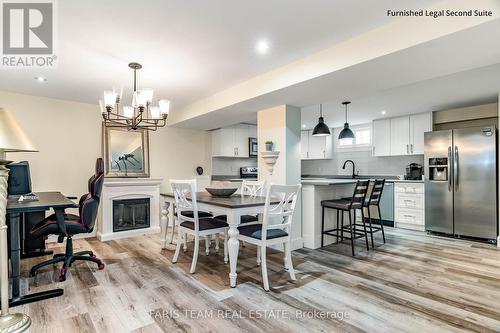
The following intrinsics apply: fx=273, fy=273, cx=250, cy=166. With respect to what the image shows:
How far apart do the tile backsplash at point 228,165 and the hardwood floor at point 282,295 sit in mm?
2857

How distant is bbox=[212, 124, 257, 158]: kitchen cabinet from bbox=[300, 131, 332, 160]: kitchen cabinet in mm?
1516

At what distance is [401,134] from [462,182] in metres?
1.49

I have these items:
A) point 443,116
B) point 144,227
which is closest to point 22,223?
point 144,227

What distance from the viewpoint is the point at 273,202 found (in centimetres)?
279

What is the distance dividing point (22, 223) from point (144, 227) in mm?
1739

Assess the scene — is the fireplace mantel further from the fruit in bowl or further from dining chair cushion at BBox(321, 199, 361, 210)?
dining chair cushion at BBox(321, 199, 361, 210)

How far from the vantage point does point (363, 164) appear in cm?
643

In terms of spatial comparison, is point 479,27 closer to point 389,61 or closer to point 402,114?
point 389,61

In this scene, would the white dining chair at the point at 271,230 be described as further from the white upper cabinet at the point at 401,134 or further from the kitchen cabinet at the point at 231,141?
the white upper cabinet at the point at 401,134

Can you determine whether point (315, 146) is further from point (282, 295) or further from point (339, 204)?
point (282, 295)

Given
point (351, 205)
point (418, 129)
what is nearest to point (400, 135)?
point (418, 129)

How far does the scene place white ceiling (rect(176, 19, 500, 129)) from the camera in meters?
2.09

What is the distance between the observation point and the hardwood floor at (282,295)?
1975 millimetres

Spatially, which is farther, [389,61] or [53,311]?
[389,61]
